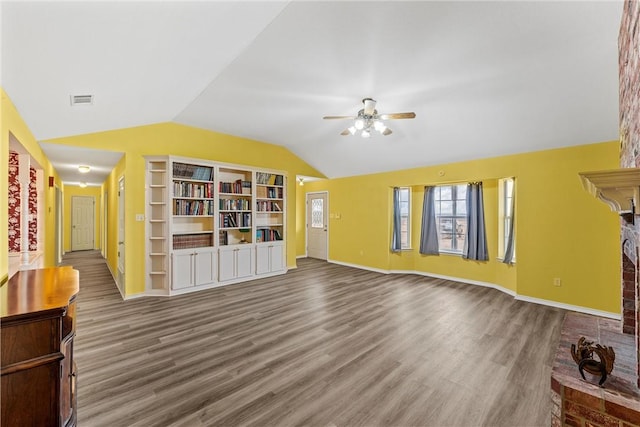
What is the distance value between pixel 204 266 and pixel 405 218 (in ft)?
14.7

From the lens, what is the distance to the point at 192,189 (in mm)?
4785

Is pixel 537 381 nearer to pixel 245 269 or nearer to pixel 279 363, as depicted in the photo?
pixel 279 363

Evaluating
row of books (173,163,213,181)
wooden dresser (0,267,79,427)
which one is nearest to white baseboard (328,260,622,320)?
row of books (173,163,213,181)

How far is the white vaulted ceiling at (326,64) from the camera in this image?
6.14ft

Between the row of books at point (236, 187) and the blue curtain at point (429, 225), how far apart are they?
3863mm

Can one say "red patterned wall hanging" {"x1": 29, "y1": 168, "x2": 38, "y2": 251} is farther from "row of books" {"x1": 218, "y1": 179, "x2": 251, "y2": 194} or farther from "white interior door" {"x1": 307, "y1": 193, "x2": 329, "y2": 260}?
"white interior door" {"x1": 307, "y1": 193, "x2": 329, "y2": 260}

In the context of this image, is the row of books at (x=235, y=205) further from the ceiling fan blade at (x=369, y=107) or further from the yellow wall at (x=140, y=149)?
the ceiling fan blade at (x=369, y=107)

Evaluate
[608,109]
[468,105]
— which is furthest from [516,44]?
[608,109]

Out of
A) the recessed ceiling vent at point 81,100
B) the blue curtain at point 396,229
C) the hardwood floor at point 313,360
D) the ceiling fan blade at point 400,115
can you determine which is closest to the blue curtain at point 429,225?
the blue curtain at point 396,229

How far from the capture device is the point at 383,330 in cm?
320

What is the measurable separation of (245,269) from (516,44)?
16.8 ft

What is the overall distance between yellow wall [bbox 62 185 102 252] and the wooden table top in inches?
358

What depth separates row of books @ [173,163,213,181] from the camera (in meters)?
4.64

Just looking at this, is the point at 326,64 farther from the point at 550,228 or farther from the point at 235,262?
the point at 550,228
